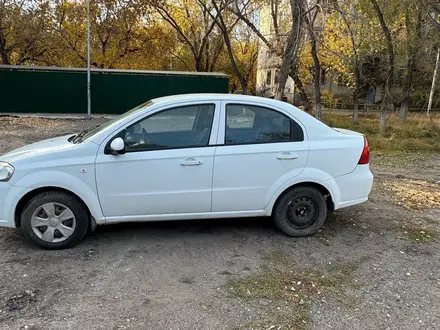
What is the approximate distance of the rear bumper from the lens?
448cm

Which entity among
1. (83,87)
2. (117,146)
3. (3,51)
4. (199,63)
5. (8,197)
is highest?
(199,63)

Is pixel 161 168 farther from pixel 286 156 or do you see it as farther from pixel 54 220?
pixel 286 156

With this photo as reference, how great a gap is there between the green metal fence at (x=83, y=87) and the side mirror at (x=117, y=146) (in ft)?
54.0

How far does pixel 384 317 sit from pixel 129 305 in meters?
2.04

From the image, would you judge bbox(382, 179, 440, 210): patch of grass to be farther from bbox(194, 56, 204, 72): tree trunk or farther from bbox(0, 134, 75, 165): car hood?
bbox(194, 56, 204, 72): tree trunk

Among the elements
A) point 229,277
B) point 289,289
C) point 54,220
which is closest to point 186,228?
point 229,277

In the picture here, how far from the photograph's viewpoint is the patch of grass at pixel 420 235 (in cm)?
460

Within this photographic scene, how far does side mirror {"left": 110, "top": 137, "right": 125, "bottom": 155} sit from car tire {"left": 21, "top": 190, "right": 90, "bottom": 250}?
652 mm

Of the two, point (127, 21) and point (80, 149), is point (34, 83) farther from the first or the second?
point (80, 149)

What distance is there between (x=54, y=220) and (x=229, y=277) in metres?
1.92

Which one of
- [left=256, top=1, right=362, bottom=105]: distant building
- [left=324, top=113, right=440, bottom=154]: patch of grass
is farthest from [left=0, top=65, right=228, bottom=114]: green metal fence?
[left=256, top=1, right=362, bottom=105]: distant building

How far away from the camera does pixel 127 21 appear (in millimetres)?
23406

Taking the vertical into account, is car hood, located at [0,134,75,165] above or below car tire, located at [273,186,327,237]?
above

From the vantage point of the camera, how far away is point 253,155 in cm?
423
